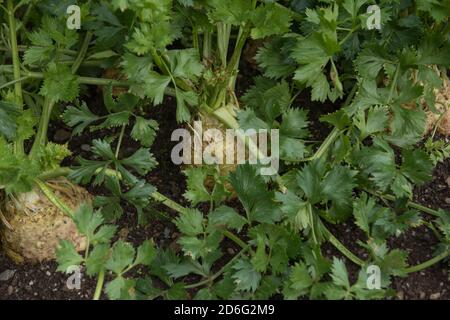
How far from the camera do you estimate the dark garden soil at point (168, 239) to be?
181 cm

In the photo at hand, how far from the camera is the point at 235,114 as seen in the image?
1.96 metres

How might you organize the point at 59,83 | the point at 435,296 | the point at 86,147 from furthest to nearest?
the point at 86,147
the point at 59,83
the point at 435,296

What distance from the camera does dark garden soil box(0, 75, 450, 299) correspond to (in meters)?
1.81

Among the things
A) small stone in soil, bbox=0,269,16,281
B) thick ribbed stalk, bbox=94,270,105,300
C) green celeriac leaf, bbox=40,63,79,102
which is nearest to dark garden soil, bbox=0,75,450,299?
small stone in soil, bbox=0,269,16,281

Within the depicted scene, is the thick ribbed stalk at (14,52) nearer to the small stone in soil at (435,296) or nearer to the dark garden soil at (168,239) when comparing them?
the dark garden soil at (168,239)

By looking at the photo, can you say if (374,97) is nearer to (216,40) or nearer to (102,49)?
(216,40)

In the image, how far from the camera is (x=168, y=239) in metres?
1.93

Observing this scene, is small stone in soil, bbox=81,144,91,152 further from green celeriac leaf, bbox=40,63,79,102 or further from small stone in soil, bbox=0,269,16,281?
small stone in soil, bbox=0,269,16,281

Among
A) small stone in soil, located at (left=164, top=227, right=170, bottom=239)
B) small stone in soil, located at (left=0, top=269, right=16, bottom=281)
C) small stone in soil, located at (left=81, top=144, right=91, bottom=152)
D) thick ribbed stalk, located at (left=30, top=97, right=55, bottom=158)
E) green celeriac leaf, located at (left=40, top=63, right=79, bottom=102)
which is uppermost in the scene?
green celeriac leaf, located at (left=40, top=63, right=79, bottom=102)

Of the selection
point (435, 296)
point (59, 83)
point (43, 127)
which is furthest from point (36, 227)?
point (435, 296)

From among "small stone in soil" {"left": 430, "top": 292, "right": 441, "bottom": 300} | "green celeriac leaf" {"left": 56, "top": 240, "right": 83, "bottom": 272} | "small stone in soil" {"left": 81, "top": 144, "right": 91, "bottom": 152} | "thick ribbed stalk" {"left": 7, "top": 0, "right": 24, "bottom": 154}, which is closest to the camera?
"green celeriac leaf" {"left": 56, "top": 240, "right": 83, "bottom": 272}

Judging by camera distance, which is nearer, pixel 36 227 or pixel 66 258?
pixel 66 258

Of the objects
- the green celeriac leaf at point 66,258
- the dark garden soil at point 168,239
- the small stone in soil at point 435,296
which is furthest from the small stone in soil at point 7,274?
the small stone in soil at point 435,296

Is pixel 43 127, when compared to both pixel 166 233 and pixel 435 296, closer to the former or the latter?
pixel 166 233
